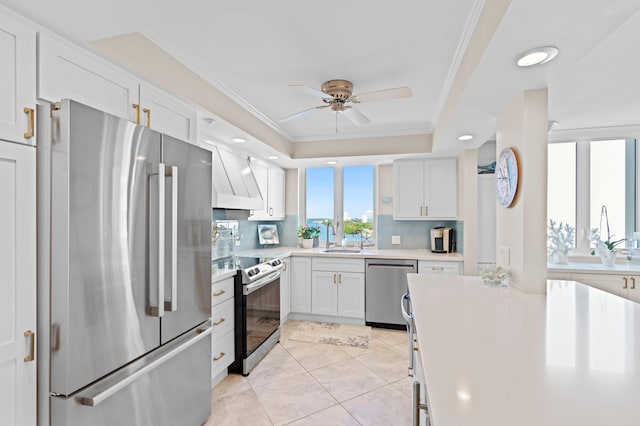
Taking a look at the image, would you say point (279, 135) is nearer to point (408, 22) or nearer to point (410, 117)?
point (410, 117)

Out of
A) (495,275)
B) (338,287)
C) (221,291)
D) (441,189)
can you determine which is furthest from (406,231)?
(221,291)

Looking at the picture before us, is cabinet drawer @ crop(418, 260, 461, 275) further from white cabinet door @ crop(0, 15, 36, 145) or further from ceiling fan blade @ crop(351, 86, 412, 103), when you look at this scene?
white cabinet door @ crop(0, 15, 36, 145)

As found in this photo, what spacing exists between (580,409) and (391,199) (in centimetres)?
388

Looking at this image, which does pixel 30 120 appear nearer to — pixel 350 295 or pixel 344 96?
pixel 344 96

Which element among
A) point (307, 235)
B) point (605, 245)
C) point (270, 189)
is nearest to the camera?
point (605, 245)

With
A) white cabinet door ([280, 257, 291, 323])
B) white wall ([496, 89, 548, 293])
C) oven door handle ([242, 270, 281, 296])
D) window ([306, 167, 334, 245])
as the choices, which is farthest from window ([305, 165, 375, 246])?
white wall ([496, 89, 548, 293])

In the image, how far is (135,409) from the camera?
1485 mm

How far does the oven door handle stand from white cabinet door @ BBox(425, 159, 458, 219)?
2140 millimetres

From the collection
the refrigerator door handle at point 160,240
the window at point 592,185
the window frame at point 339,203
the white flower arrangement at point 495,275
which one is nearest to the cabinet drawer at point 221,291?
the refrigerator door handle at point 160,240

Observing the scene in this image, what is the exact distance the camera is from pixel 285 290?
12.9ft

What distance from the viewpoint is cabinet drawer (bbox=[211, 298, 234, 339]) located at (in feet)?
7.93

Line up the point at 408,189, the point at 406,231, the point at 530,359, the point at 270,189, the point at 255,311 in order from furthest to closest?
1. the point at 406,231
2. the point at 270,189
3. the point at 408,189
4. the point at 255,311
5. the point at 530,359

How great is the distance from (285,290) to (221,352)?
4.89ft

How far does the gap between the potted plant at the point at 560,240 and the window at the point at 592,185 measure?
10 cm
